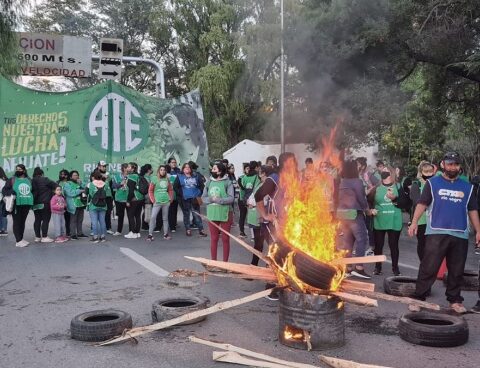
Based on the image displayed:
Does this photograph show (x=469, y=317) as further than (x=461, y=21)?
No

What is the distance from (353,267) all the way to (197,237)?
482cm

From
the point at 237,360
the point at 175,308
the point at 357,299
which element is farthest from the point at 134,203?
the point at 357,299

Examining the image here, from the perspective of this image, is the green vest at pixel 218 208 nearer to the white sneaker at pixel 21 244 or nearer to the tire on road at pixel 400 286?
the tire on road at pixel 400 286

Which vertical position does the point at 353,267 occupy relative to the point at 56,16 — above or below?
below

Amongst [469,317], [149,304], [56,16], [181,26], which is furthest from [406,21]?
[56,16]

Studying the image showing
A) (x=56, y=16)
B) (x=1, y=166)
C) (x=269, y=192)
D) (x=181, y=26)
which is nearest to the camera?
(x=269, y=192)

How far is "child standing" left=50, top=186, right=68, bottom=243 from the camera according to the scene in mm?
11078

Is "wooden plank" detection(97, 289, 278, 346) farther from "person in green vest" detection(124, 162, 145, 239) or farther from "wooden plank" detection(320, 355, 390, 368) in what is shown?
"person in green vest" detection(124, 162, 145, 239)

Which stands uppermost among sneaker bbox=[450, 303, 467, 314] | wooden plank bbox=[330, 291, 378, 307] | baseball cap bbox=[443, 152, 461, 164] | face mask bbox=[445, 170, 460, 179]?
baseball cap bbox=[443, 152, 461, 164]

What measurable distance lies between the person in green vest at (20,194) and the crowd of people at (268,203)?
0.06 feet

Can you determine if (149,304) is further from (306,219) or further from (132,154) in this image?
(132,154)

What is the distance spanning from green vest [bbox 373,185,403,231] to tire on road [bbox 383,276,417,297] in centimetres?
119

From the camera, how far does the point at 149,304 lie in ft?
20.4

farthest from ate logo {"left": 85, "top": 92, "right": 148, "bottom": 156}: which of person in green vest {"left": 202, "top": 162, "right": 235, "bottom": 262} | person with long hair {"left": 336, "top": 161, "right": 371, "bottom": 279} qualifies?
person with long hair {"left": 336, "top": 161, "right": 371, "bottom": 279}
